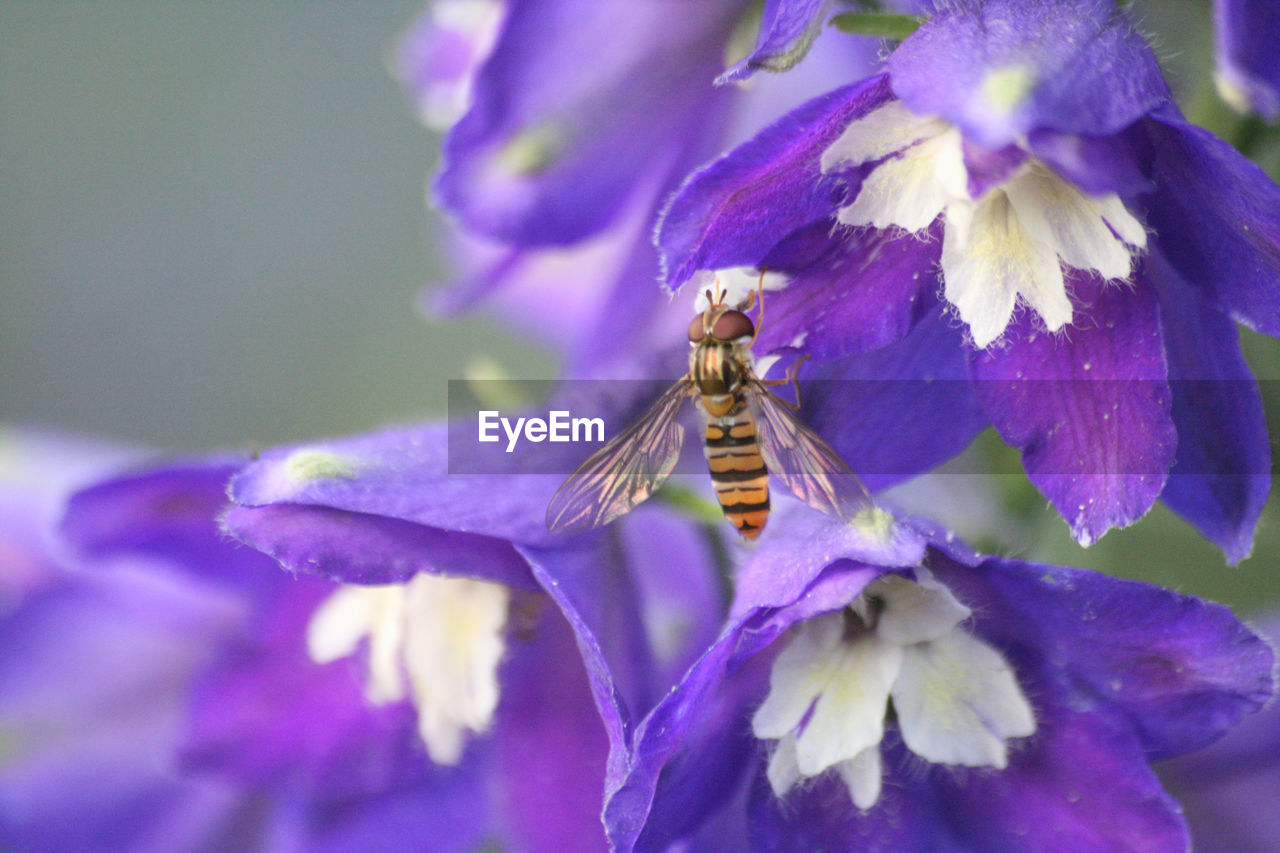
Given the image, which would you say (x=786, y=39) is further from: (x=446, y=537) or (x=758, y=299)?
(x=446, y=537)

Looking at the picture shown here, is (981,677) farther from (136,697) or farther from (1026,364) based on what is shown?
(136,697)

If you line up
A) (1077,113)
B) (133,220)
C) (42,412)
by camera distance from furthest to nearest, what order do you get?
(133,220)
(42,412)
(1077,113)

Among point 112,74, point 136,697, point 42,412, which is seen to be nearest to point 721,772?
point 136,697

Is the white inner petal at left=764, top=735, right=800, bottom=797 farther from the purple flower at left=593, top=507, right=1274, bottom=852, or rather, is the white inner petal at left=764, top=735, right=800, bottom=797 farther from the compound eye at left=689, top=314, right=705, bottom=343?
the compound eye at left=689, top=314, right=705, bottom=343

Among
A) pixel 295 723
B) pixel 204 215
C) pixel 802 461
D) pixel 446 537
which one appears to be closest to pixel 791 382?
pixel 802 461

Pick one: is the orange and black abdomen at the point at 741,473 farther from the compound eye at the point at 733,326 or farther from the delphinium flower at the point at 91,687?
the delphinium flower at the point at 91,687

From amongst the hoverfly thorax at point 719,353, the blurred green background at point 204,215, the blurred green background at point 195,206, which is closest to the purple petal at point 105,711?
the hoverfly thorax at point 719,353

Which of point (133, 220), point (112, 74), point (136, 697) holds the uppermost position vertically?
point (112, 74)

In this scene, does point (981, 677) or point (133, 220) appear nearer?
point (981, 677)
